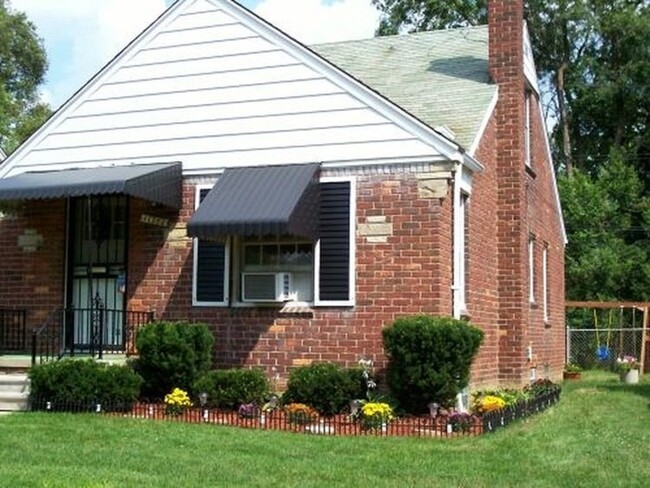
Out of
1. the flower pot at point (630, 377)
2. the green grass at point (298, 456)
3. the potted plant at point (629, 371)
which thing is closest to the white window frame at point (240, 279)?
the green grass at point (298, 456)

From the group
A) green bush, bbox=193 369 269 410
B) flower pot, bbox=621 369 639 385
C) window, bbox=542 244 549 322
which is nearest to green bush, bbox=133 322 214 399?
green bush, bbox=193 369 269 410

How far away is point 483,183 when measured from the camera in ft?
51.6

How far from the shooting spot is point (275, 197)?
1341cm

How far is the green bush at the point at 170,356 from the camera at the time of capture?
13133mm

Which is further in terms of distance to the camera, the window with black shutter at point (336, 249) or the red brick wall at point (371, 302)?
the window with black shutter at point (336, 249)

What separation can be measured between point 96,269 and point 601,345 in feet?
57.7

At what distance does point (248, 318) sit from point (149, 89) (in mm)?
4359

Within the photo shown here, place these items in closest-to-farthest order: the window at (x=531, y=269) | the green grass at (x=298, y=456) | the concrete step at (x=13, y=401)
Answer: the green grass at (x=298, y=456) < the concrete step at (x=13, y=401) < the window at (x=531, y=269)

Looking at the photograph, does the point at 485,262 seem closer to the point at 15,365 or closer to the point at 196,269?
the point at 196,269

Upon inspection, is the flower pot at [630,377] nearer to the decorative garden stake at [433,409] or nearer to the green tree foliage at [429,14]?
the decorative garden stake at [433,409]

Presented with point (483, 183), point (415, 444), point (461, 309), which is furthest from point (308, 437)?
point (483, 183)

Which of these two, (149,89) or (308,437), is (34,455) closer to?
(308,437)

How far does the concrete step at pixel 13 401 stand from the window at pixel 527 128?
9808mm

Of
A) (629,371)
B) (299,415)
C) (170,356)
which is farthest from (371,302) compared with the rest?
(629,371)
